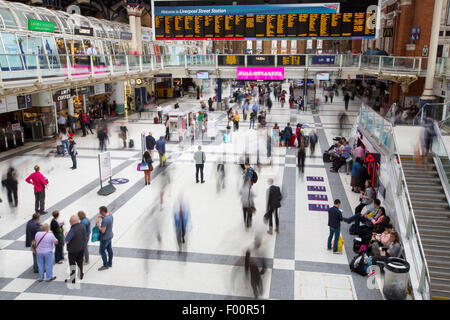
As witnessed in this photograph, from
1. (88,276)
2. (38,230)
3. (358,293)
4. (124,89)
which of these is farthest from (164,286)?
(124,89)

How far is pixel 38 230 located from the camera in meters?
8.60

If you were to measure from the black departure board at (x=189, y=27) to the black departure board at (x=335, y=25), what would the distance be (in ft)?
29.2

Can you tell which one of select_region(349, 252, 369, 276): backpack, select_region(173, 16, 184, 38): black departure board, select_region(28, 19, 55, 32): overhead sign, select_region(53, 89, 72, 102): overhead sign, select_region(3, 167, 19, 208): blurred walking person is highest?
select_region(173, 16, 184, 38): black departure board

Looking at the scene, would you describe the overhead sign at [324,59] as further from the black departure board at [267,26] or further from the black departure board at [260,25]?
the black departure board at [260,25]

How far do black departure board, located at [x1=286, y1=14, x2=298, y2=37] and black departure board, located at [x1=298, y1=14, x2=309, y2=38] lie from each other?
25cm

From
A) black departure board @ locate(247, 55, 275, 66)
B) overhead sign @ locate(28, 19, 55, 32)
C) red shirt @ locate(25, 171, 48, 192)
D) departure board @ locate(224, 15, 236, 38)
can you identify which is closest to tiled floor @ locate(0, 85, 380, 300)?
red shirt @ locate(25, 171, 48, 192)

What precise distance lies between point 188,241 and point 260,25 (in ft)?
60.7

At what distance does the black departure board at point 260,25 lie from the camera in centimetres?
2492

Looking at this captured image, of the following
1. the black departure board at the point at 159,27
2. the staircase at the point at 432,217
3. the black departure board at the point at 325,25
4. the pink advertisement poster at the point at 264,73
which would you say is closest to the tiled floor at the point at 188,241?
the staircase at the point at 432,217

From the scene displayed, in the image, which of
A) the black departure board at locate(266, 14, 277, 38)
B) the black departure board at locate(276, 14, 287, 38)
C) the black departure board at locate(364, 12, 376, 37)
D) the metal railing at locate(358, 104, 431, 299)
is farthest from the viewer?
the black departure board at locate(266, 14, 277, 38)

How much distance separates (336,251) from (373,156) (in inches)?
197

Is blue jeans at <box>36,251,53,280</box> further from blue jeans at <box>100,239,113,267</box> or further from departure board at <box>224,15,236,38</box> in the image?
departure board at <box>224,15,236,38</box>

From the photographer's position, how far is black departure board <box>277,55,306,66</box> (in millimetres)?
29844

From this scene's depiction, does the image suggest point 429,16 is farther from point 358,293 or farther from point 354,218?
point 358,293
